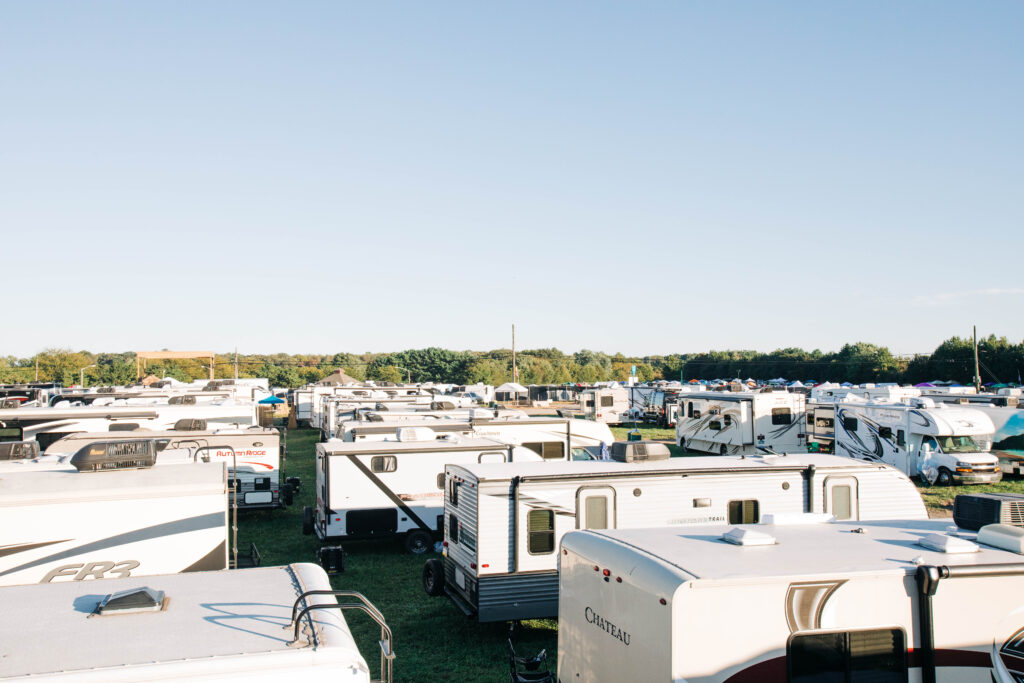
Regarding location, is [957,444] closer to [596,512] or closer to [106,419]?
[596,512]

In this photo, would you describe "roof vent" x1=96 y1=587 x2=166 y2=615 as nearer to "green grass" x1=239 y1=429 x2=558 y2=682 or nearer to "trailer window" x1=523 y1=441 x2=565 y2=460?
"green grass" x1=239 y1=429 x2=558 y2=682

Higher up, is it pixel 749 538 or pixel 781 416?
pixel 749 538

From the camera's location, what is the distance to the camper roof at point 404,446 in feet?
49.9

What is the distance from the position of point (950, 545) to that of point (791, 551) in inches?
47.5

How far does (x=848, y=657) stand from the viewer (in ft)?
17.9

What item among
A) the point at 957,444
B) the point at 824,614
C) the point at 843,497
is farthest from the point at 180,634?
the point at 957,444

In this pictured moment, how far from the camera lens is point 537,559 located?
10398 mm

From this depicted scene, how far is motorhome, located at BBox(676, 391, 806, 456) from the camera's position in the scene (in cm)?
2931

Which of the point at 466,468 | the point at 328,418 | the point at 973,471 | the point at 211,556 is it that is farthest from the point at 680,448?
the point at 211,556

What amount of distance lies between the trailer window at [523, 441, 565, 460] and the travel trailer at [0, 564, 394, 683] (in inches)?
615

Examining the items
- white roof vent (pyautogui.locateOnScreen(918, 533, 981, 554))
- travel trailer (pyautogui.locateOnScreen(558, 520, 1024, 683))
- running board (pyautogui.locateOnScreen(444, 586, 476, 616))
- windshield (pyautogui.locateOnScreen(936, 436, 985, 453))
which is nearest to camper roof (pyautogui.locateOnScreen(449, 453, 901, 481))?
running board (pyautogui.locateOnScreen(444, 586, 476, 616))

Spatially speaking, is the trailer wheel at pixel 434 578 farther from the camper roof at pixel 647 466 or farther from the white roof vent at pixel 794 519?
the white roof vent at pixel 794 519

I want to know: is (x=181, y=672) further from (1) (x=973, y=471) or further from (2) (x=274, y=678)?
(1) (x=973, y=471)

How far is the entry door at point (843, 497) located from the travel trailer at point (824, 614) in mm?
5503
